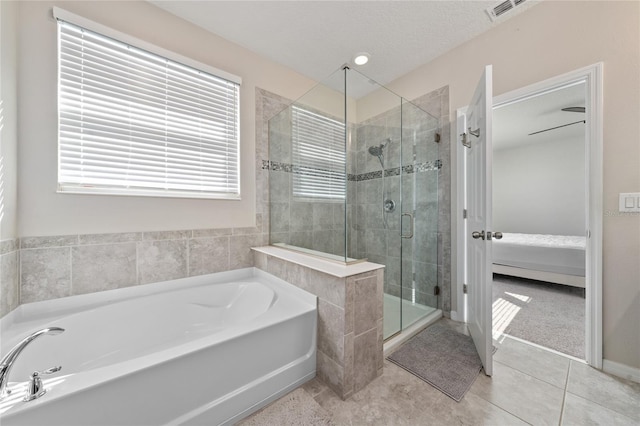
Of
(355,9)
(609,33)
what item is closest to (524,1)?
(609,33)

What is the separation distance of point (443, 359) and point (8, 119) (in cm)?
304

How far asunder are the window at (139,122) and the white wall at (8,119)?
0.18 meters

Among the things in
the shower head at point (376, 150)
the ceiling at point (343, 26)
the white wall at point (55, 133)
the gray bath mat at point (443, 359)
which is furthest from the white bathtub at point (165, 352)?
the ceiling at point (343, 26)

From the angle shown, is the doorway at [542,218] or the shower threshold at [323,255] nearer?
the shower threshold at [323,255]

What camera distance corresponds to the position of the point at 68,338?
1294 millimetres

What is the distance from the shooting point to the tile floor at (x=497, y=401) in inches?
46.2

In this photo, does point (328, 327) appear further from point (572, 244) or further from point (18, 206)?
point (572, 244)

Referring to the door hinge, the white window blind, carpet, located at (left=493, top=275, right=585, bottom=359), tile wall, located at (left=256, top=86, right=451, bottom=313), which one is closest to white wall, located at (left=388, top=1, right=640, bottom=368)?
carpet, located at (left=493, top=275, right=585, bottom=359)

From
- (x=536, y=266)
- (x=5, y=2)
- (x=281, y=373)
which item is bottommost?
(x=281, y=373)

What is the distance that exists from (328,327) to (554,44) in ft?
8.34

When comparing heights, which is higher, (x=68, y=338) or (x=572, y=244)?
(x=572, y=244)

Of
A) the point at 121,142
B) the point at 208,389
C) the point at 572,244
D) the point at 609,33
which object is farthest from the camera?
the point at 572,244

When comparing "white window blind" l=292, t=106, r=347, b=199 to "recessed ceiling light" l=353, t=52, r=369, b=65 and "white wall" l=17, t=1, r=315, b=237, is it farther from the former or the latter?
"recessed ceiling light" l=353, t=52, r=369, b=65

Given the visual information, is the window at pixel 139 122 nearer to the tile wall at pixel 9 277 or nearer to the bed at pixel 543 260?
the tile wall at pixel 9 277
